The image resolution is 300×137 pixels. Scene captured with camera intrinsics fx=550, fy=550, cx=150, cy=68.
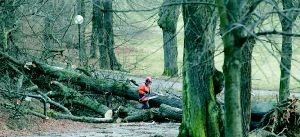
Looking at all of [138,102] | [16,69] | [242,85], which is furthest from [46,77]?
[242,85]

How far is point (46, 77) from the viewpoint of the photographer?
59.7ft

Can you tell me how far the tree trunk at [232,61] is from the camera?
6.00 meters

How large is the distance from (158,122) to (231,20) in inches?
379

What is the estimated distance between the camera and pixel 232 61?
6105 millimetres

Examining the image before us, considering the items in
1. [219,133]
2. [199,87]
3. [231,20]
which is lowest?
[219,133]

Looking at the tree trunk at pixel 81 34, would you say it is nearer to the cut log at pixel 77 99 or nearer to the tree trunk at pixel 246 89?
the cut log at pixel 77 99

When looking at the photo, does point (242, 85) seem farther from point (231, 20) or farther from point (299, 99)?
point (231, 20)

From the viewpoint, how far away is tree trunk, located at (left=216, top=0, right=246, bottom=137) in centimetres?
600

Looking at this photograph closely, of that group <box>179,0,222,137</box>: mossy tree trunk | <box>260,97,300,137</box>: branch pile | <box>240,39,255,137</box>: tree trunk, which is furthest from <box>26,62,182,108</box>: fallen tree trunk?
<box>240,39,255,137</box>: tree trunk

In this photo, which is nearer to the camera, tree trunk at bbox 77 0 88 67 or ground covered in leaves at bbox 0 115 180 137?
ground covered in leaves at bbox 0 115 180 137

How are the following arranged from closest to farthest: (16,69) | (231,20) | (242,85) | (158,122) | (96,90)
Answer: (231,20), (242,85), (158,122), (16,69), (96,90)

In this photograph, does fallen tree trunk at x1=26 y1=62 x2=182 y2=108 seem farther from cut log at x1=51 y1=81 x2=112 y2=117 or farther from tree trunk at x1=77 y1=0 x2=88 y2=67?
tree trunk at x1=77 y1=0 x2=88 y2=67

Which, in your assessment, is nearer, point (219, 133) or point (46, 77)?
point (219, 133)

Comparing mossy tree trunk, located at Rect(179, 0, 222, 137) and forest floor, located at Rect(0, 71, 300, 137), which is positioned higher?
mossy tree trunk, located at Rect(179, 0, 222, 137)
